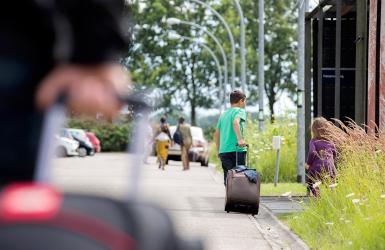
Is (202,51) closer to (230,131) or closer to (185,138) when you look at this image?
(185,138)

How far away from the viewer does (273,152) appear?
25.7m

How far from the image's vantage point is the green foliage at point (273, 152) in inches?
982

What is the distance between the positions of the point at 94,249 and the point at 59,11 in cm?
49

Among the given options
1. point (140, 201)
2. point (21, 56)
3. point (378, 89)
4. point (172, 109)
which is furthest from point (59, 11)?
point (172, 109)

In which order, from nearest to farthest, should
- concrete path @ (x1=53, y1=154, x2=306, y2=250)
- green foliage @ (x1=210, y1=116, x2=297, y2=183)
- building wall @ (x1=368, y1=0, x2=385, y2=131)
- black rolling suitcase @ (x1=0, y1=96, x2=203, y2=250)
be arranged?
black rolling suitcase @ (x1=0, y1=96, x2=203, y2=250) → concrete path @ (x1=53, y1=154, x2=306, y2=250) → building wall @ (x1=368, y1=0, x2=385, y2=131) → green foliage @ (x1=210, y1=116, x2=297, y2=183)

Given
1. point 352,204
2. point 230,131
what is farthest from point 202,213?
point 352,204

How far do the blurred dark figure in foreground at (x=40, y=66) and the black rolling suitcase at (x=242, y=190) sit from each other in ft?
37.8

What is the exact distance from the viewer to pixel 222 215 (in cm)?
1487

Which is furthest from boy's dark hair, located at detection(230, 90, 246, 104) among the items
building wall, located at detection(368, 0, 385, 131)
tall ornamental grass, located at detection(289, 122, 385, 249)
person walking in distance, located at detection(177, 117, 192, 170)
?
person walking in distance, located at detection(177, 117, 192, 170)

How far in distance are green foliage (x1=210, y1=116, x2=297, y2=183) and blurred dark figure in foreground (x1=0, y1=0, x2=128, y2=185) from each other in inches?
878

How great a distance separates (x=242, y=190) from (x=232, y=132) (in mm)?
908

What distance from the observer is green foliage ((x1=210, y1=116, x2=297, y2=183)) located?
25.0 meters

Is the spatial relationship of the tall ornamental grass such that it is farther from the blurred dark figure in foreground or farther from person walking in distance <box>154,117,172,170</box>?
person walking in distance <box>154,117,172,170</box>

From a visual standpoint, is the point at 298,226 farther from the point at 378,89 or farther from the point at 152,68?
the point at 152,68
